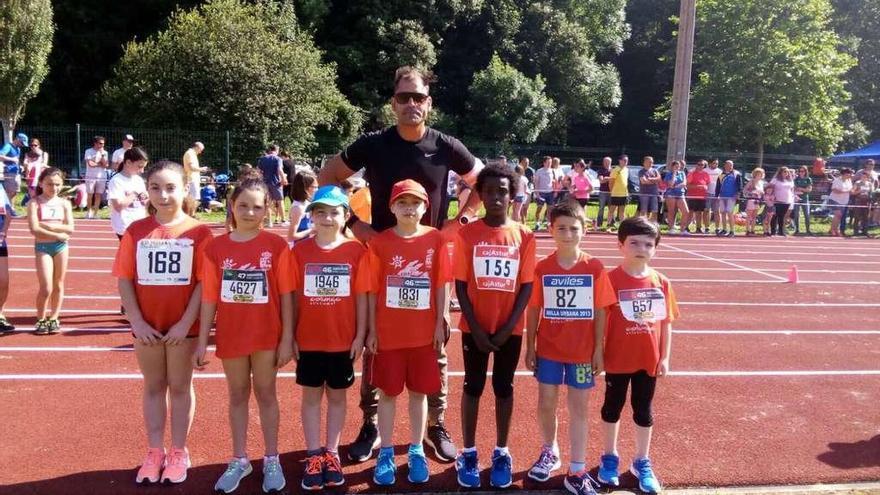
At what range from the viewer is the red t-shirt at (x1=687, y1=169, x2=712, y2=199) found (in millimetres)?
17250

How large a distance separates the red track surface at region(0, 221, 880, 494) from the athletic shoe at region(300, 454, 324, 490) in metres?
0.12

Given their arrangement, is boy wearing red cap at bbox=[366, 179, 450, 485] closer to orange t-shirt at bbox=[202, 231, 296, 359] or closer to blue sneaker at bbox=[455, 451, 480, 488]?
blue sneaker at bbox=[455, 451, 480, 488]

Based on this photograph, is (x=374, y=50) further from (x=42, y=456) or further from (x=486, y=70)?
(x=42, y=456)

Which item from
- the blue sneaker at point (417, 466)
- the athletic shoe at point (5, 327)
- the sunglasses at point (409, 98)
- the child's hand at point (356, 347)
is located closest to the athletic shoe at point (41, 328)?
the athletic shoe at point (5, 327)

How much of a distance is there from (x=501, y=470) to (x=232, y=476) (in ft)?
5.10

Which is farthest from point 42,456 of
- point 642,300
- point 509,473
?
point 642,300

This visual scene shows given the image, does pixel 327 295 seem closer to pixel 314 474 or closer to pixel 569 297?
pixel 314 474

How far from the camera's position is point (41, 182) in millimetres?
6414

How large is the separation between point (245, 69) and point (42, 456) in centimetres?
2003

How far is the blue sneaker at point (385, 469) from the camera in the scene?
3805mm

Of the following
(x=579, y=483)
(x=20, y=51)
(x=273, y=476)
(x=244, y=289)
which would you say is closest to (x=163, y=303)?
(x=244, y=289)

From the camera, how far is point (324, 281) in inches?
146

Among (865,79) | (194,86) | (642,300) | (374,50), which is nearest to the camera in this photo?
(642,300)

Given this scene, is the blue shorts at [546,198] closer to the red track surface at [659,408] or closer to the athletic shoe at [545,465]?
the red track surface at [659,408]
